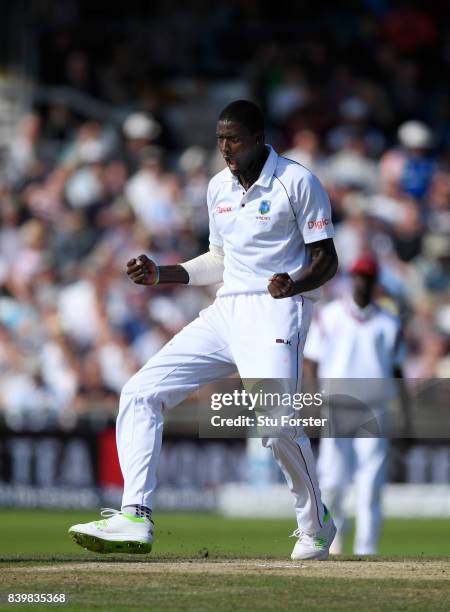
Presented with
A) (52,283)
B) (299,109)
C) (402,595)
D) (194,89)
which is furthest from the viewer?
(194,89)

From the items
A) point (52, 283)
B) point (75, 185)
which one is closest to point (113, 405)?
point (52, 283)

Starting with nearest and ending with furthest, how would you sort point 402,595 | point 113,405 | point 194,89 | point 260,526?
point 402,595
point 260,526
point 113,405
point 194,89

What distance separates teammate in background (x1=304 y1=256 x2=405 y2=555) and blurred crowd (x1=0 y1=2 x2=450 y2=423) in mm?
3030

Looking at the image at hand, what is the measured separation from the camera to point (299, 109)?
786 inches

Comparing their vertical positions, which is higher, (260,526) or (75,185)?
(75,185)

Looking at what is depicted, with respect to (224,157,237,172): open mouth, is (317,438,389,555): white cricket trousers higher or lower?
lower

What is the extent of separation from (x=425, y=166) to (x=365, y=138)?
1.11 meters

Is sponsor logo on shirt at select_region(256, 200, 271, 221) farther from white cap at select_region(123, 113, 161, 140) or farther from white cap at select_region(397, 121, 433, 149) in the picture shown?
white cap at select_region(123, 113, 161, 140)

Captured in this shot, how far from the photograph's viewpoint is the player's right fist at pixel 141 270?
830cm

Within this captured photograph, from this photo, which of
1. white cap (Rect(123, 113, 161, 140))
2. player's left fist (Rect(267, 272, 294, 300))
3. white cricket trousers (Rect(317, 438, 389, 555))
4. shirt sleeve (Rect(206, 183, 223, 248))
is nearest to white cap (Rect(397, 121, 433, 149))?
white cap (Rect(123, 113, 161, 140))

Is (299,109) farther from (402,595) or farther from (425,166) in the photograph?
(402,595)

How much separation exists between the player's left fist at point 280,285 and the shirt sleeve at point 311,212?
0.32 m

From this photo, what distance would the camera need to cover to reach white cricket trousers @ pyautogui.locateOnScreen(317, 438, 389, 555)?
37.5 ft

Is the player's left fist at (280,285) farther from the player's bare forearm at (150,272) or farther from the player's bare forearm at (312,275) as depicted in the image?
the player's bare forearm at (150,272)
